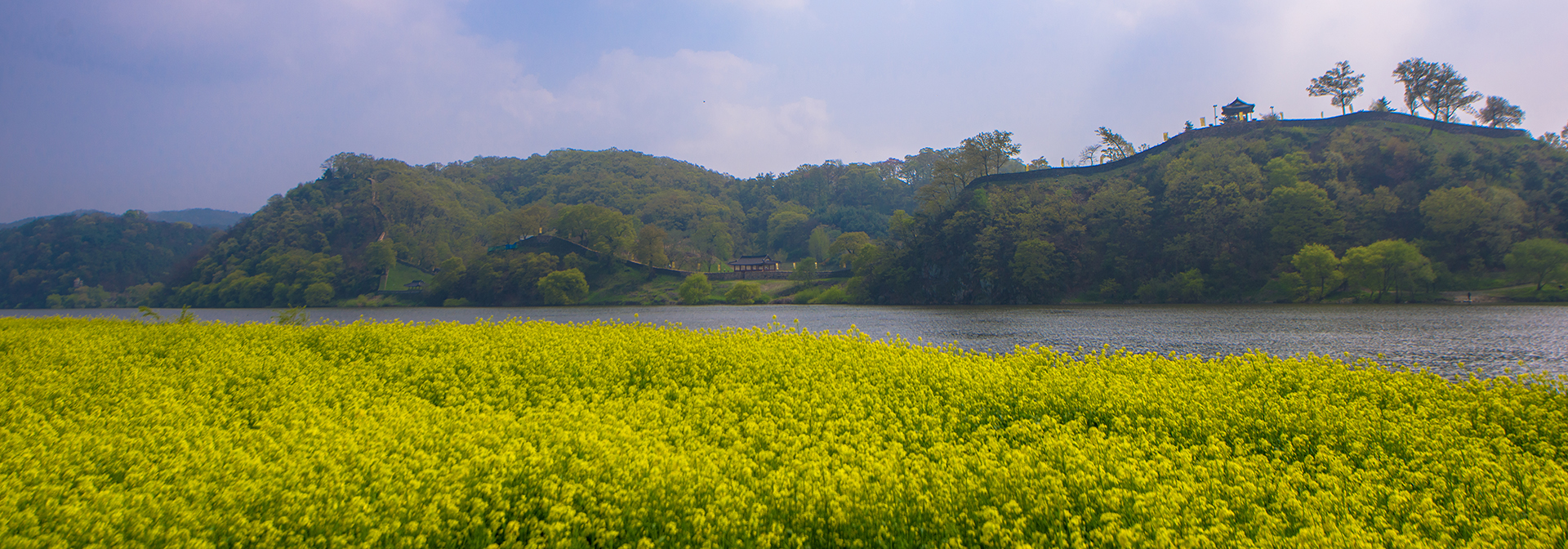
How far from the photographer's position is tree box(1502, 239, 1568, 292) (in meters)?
42.1

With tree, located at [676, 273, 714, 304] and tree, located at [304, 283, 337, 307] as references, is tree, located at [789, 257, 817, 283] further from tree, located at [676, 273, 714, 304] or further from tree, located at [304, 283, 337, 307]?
tree, located at [304, 283, 337, 307]

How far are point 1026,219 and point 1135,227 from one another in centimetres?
803

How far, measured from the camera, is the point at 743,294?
221ft

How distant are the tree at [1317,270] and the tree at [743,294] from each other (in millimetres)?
40805

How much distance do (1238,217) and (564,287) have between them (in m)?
57.1

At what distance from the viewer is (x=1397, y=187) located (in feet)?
179

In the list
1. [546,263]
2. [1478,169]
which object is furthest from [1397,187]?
[546,263]

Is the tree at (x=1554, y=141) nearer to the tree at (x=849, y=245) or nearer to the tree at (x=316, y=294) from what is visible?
the tree at (x=849, y=245)

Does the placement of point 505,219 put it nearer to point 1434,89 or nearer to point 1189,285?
point 1189,285

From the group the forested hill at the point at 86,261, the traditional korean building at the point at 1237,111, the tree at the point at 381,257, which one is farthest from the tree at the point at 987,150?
the forested hill at the point at 86,261

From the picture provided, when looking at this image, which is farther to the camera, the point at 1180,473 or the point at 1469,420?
the point at 1469,420

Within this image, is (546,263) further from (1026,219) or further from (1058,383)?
(1058,383)

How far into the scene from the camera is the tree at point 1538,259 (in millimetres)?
42062

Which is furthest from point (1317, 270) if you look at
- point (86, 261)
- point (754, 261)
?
point (86, 261)
